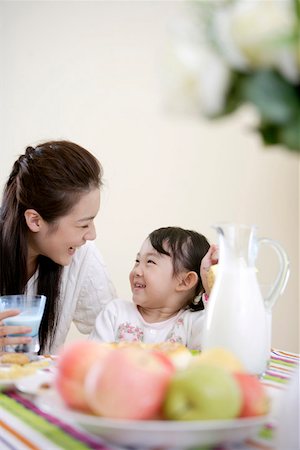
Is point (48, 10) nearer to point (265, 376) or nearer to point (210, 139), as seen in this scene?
point (210, 139)

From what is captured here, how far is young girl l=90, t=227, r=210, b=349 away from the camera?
181 centimetres

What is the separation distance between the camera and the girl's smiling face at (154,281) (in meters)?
1.91

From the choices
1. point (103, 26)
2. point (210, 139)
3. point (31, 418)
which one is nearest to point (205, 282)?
point (31, 418)

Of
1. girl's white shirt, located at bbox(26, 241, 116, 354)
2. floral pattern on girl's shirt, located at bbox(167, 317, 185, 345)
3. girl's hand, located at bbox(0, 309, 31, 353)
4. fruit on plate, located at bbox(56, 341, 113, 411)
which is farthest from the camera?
girl's white shirt, located at bbox(26, 241, 116, 354)

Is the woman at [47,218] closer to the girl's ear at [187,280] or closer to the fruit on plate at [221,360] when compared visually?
the girl's ear at [187,280]

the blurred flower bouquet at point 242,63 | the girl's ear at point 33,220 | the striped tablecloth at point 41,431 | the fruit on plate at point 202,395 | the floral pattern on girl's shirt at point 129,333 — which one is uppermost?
the blurred flower bouquet at point 242,63

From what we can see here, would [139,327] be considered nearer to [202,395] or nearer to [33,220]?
[33,220]

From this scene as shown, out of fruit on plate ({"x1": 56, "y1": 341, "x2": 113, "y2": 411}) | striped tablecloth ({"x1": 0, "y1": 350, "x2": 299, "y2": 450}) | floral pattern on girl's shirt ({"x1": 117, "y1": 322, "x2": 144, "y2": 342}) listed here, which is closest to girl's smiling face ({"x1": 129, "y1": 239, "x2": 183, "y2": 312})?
floral pattern on girl's shirt ({"x1": 117, "y1": 322, "x2": 144, "y2": 342})

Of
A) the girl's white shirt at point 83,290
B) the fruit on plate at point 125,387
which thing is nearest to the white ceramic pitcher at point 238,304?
the fruit on plate at point 125,387

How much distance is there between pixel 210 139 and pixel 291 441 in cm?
265

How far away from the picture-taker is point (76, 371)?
2.17 feet

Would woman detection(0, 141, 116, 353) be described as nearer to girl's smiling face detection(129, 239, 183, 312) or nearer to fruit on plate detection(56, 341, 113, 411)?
girl's smiling face detection(129, 239, 183, 312)

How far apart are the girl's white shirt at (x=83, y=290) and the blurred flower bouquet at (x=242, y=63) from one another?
1.59 meters

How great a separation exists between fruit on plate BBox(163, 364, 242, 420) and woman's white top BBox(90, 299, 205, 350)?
1.12 m
